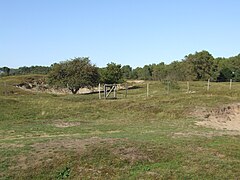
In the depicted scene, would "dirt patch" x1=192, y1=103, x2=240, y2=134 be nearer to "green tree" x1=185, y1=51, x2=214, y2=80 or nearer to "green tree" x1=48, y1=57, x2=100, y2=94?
"green tree" x1=48, y1=57, x2=100, y2=94

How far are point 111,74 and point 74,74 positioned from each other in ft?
35.2

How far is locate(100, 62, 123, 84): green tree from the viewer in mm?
67125

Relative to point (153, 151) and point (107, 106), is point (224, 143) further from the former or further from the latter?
point (107, 106)

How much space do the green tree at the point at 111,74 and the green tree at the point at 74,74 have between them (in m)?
5.35

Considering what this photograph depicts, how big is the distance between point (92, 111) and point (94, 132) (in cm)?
933

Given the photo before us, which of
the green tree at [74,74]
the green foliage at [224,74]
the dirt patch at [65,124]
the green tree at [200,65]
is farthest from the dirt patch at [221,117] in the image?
the green foliage at [224,74]

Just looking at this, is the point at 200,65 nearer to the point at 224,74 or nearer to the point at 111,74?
the point at 224,74

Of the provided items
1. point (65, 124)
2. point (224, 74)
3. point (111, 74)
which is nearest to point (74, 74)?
point (111, 74)

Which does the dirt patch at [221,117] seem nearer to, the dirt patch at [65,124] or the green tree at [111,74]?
the dirt patch at [65,124]

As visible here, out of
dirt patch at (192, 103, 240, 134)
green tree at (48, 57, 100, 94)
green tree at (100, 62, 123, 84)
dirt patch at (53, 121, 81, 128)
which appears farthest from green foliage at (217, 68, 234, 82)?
dirt patch at (53, 121, 81, 128)

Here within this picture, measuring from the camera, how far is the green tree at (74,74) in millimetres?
57719

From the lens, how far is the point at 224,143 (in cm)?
1286

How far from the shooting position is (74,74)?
2308 inches

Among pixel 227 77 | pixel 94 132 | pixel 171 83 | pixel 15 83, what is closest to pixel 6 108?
pixel 94 132
